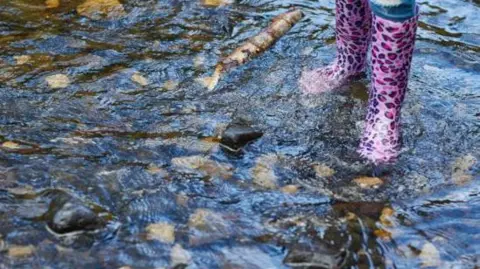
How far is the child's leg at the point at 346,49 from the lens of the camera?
3.02 m

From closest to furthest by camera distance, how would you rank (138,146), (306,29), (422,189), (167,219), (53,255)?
(53,255), (167,219), (422,189), (138,146), (306,29)

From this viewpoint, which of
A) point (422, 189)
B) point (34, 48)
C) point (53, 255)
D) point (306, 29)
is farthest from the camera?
point (306, 29)

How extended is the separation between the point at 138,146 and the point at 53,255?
0.69 metres

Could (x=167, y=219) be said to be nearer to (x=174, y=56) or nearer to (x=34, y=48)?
(x=174, y=56)

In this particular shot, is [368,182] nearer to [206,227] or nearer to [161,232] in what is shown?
[206,227]

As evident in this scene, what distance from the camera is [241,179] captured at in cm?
252

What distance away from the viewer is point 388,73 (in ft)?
8.31

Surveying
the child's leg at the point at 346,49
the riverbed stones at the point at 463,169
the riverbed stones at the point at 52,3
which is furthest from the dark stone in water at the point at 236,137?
the riverbed stones at the point at 52,3

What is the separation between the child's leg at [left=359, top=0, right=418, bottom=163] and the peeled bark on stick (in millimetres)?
853

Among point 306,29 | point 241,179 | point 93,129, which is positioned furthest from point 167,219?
point 306,29

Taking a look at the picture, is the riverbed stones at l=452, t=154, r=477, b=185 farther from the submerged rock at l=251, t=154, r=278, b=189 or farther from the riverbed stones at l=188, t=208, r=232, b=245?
the riverbed stones at l=188, t=208, r=232, b=245

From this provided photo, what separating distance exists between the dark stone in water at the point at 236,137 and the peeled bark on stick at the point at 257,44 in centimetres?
49

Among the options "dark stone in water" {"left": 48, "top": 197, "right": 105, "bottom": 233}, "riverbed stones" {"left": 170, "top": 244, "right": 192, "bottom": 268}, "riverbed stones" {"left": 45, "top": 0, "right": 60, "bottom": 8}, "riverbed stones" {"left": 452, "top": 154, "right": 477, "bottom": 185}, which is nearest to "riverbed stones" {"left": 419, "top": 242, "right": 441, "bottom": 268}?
"riverbed stones" {"left": 452, "top": 154, "right": 477, "bottom": 185}

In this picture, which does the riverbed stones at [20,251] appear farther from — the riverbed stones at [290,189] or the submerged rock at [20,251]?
the riverbed stones at [290,189]
